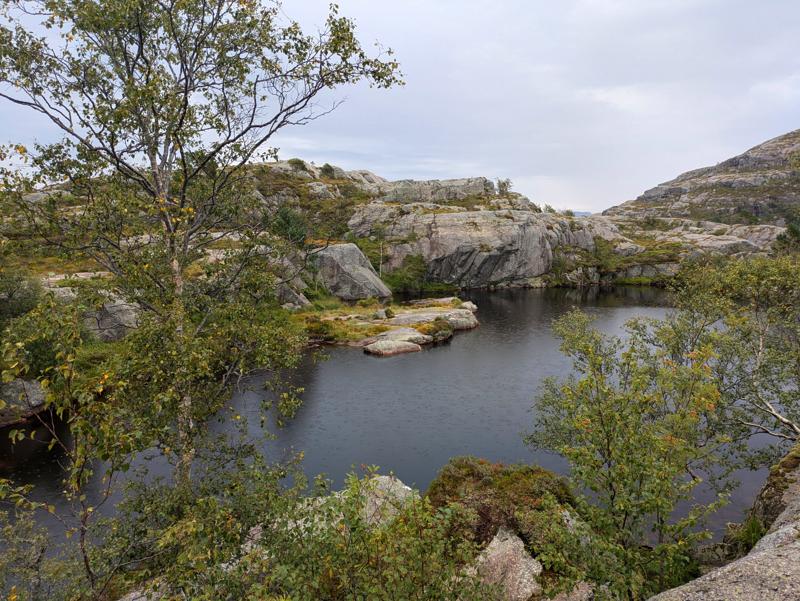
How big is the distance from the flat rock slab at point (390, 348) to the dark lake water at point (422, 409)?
64.9 inches

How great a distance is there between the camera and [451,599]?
9.59 metres

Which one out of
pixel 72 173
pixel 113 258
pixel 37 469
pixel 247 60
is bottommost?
pixel 37 469

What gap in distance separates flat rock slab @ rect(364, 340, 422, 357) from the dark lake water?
1.65 meters

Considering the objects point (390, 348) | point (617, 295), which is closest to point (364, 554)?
point (390, 348)

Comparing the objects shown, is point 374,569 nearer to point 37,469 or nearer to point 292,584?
point 292,584

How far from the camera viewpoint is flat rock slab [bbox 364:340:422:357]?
70062 millimetres

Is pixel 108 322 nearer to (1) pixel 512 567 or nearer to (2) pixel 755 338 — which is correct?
(1) pixel 512 567

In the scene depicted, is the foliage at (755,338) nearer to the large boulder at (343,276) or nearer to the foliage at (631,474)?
the foliage at (631,474)

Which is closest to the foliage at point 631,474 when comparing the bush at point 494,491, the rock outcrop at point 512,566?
the rock outcrop at point 512,566

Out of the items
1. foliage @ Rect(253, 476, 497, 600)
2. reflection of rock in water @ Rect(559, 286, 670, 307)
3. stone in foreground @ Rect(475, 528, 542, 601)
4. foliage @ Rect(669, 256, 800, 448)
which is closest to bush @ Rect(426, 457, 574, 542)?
stone in foreground @ Rect(475, 528, 542, 601)

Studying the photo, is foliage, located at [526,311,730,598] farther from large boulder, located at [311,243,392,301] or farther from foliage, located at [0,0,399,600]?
large boulder, located at [311,243,392,301]

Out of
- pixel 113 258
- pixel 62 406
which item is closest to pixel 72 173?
pixel 113 258

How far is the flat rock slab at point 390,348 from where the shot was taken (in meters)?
70.1

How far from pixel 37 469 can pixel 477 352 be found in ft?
179
